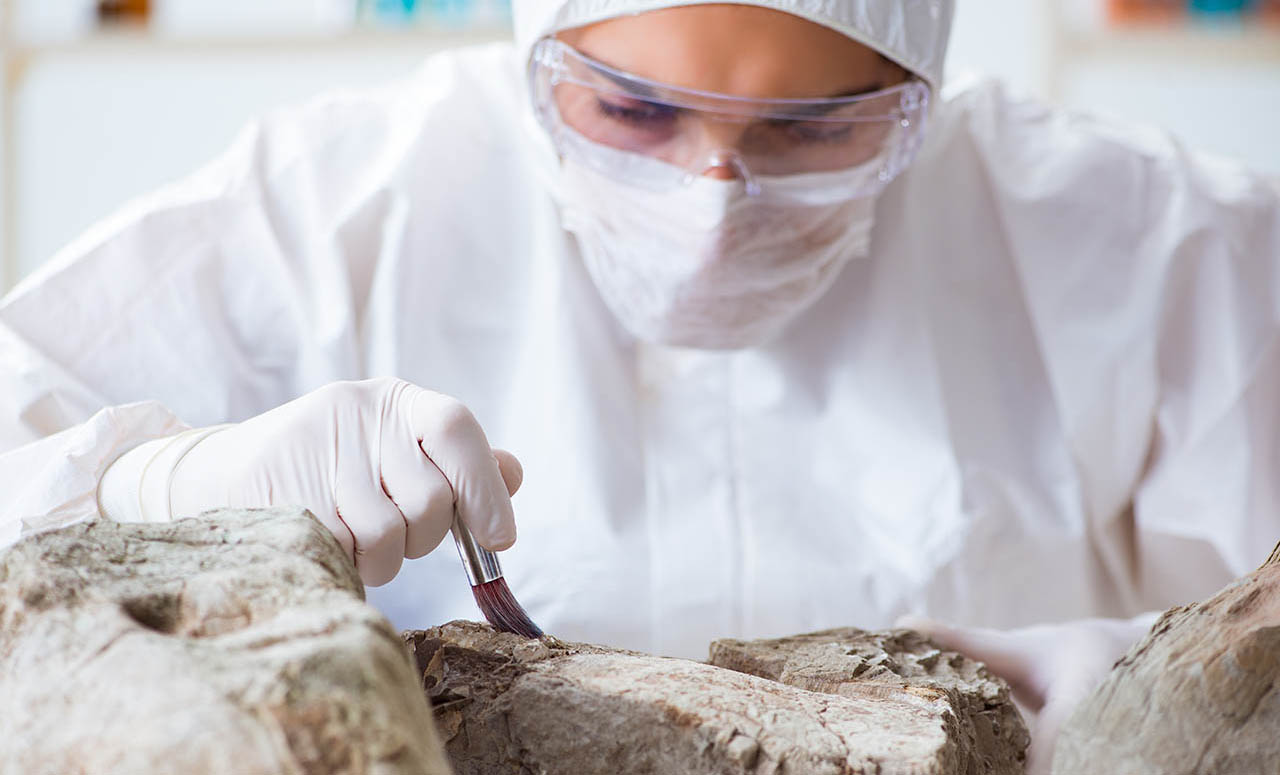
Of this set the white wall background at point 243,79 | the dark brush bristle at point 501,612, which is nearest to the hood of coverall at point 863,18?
the dark brush bristle at point 501,612

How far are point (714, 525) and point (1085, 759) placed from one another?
0.77 metres

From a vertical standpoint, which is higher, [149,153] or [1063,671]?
[149,153]

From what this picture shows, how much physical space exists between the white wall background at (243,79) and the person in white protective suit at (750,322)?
1198 mm

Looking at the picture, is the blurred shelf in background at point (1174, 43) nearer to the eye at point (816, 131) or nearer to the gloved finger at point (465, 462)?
the eye at point (816, 131)

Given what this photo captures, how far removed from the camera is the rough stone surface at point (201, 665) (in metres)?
0.48

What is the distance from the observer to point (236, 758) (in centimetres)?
47

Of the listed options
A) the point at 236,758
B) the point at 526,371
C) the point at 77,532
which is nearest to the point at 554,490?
the point at 526,371

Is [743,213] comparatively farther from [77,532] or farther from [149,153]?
[149,153]

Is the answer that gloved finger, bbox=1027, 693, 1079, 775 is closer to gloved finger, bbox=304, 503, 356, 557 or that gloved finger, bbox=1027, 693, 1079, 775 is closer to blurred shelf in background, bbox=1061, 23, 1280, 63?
gloved finger, bbox=304, 503, 356, 557

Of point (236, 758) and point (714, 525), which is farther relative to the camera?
point (714, 525)

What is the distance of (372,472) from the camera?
0.83m

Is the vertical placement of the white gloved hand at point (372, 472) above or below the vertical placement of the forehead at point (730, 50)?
below

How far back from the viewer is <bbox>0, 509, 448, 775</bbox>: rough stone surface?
0.48 metres

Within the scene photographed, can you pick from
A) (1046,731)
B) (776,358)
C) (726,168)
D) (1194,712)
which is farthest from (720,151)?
(1194,712)
